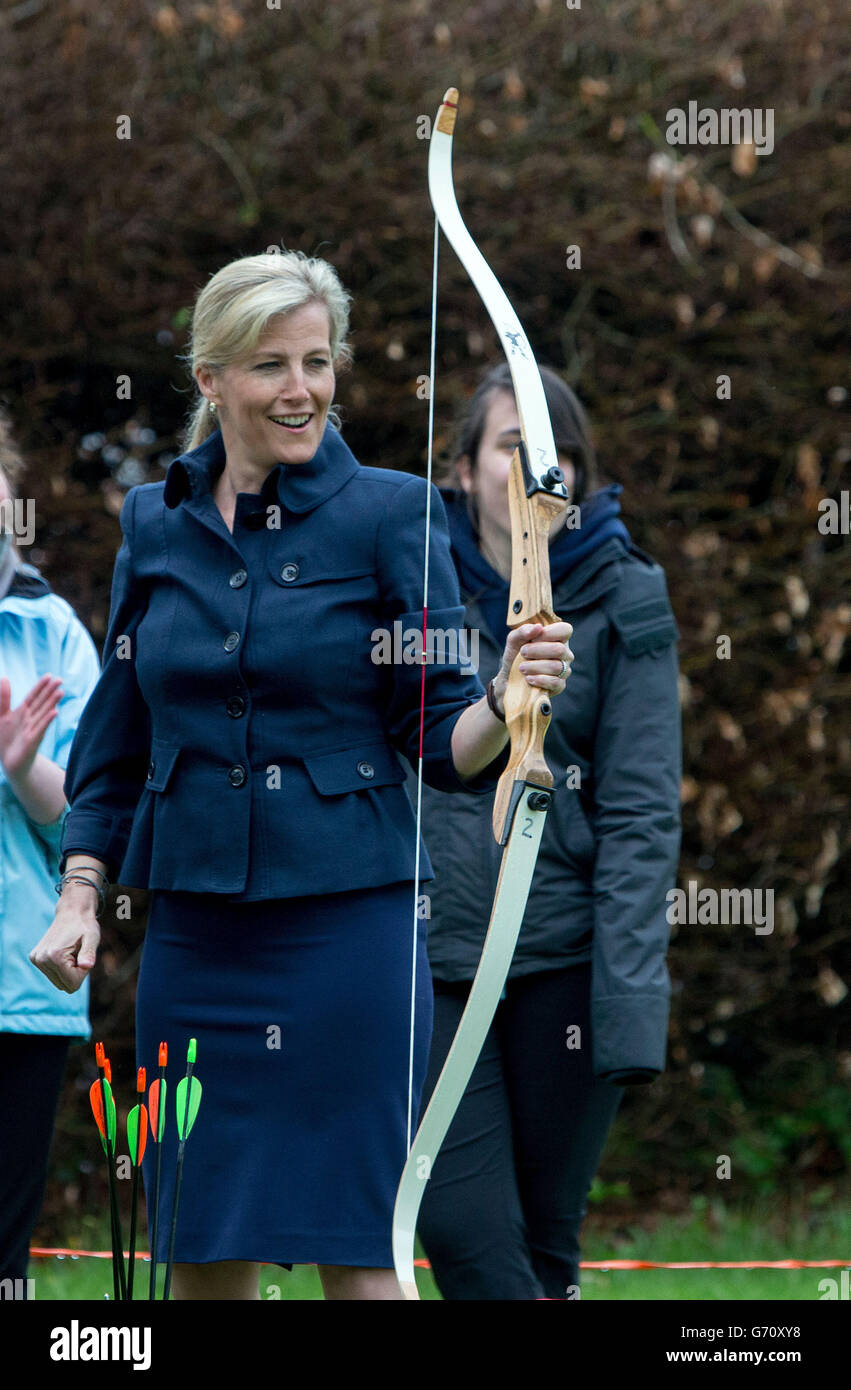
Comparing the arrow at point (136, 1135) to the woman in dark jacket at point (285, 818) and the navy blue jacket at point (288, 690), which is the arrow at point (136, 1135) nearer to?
the woman in dark jacket at point (285, 818)

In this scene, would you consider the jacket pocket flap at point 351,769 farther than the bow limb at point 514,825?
Yes

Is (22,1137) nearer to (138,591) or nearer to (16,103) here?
(138,591)

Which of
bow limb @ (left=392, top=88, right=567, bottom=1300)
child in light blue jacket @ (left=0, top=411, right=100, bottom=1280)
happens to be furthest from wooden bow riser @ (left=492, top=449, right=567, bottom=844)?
child in light blue jacket @ (left=0, top=411, right=100, bottom=1280)

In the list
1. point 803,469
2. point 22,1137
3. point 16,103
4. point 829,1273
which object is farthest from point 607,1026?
point 16,103

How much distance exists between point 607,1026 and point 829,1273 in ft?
6.92

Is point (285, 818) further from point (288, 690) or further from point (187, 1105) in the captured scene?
point (187, 1105)

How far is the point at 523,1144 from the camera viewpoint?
340cm

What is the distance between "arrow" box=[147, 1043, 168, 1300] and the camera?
8.06 feet

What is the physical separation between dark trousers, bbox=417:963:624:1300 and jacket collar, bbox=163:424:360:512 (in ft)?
3.57

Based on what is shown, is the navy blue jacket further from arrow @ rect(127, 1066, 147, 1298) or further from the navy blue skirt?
arrow @ rect(127, 1066, 147, 1298)

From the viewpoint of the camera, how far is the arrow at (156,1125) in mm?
2457

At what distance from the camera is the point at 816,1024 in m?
5.96

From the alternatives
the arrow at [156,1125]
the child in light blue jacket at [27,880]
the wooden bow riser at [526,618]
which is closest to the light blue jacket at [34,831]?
the child in light blue jacket at [27,880]

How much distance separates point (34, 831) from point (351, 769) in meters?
0.92
